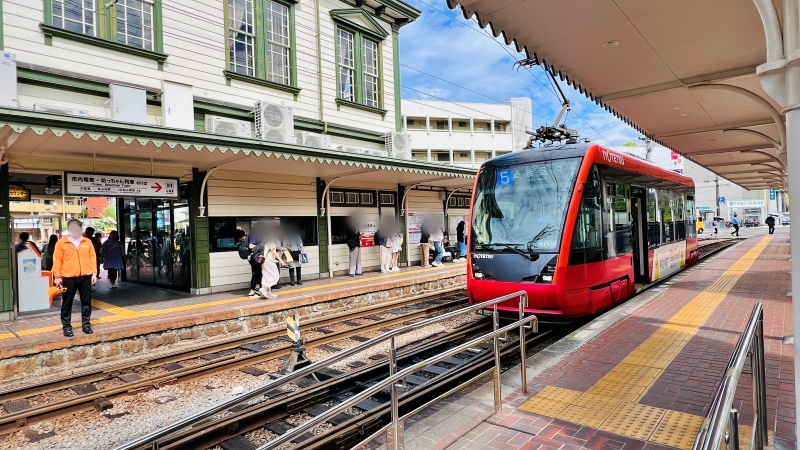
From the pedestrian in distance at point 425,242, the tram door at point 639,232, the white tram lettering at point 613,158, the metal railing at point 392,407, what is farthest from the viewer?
the pedestrian in distance at point 425,242

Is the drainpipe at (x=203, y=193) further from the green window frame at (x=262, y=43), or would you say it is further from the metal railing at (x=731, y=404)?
the metal railing at (x=731, y=404)

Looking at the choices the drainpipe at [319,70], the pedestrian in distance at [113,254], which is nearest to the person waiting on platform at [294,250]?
the drainpipe at [319,70]

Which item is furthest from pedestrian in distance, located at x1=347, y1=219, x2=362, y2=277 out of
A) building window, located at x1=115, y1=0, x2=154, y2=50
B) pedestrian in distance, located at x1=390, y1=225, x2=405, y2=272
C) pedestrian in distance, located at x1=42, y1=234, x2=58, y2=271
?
pedestrian in distance, located at x1=42, y1=234, x2=58, y2=271

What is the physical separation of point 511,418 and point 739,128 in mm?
9149

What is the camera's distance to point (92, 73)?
32.0 feet

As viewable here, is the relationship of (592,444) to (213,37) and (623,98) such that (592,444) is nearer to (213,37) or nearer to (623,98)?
(623,98)

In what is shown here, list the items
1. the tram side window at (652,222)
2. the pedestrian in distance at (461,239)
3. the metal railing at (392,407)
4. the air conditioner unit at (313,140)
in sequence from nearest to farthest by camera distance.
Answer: the metal railing at (392,407) < the tram side window at (652,222) < the air conditioner unit at (313,140) < the pedestrian in distance at (461,239)

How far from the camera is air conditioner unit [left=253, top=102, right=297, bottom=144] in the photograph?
12.1 meters

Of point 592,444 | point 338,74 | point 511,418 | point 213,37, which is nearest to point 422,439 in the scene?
point 511,418

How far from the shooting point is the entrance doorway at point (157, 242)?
1140cm

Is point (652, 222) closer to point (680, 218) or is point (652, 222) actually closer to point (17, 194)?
point (680, 218)

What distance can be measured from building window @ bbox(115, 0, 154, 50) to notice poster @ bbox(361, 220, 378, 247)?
7.64m

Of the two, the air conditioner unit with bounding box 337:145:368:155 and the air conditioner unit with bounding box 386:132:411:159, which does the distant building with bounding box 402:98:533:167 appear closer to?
the air conditioner unit with bounding box 386:132:411:159

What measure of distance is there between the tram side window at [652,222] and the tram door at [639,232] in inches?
6.8
